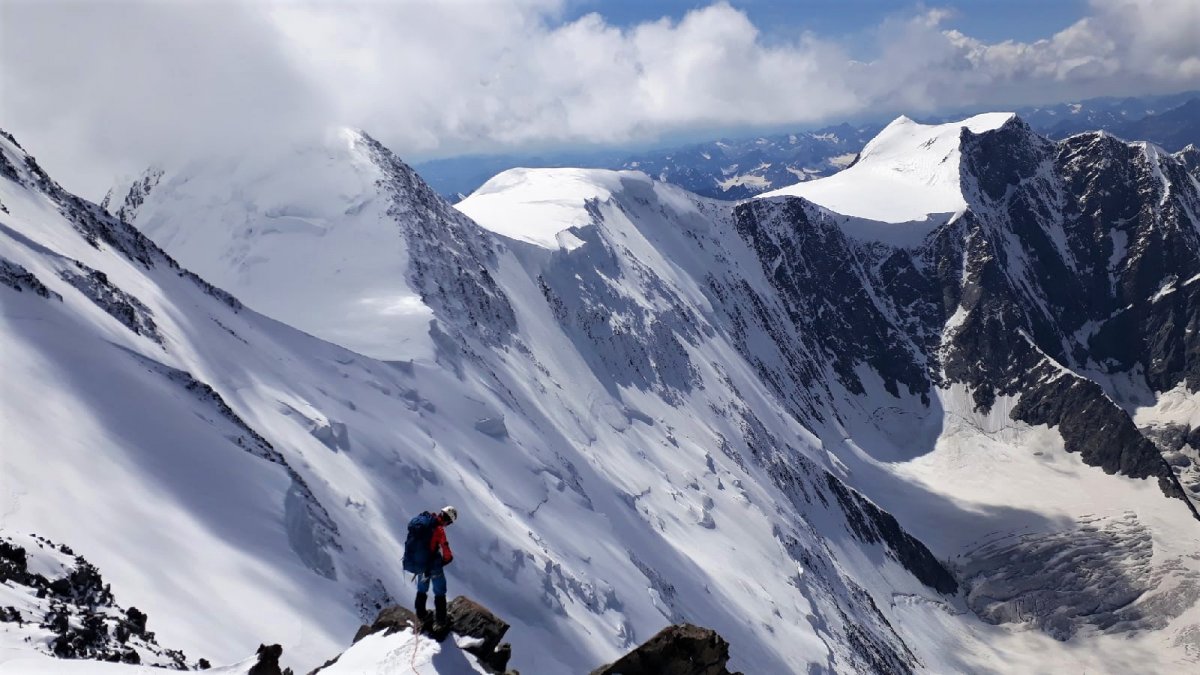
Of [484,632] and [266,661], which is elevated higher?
[266,661]

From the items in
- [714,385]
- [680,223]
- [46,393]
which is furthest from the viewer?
[680,223]

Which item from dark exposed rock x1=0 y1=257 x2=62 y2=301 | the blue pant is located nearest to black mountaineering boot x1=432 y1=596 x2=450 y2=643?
the blue pant

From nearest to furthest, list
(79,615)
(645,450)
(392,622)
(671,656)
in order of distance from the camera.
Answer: (79,615), (392,622), (671,656), (645,450)

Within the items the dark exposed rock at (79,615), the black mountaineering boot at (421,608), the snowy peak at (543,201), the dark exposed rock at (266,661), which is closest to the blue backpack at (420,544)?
the black mountaineering boot at (421,608)

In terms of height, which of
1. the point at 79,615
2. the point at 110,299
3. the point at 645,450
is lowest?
the point at 79,615

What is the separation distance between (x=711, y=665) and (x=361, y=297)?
190ft

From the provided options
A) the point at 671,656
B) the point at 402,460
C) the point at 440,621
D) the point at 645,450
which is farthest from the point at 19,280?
the point at 645,450

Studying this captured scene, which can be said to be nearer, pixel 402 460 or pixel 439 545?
→ pixel 439 545

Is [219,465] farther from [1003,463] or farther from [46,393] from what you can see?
[1003,463]

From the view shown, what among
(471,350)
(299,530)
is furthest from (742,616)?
(299,530)

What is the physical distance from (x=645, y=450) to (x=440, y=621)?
72.7 metres

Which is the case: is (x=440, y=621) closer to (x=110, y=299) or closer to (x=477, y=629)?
(x=477, y=629)

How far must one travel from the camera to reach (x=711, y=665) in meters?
20.7

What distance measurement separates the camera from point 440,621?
56.4 feet
